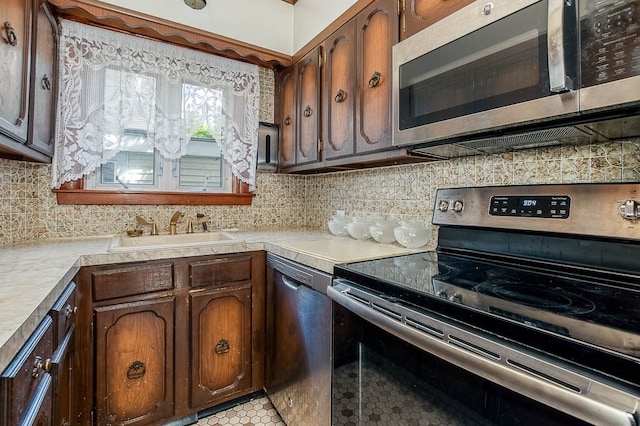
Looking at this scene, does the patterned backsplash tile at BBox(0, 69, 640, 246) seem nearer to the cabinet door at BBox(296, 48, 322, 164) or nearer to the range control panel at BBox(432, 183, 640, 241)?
the range control panel at BBox(432, 183, 640, 241)

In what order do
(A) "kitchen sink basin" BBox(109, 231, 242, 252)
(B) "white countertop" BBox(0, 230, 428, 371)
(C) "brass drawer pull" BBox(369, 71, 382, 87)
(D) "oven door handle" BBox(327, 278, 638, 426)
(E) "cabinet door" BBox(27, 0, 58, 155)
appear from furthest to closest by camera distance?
1. (A) "kitchen sink basin" BBox(109, 231, 242, 252)
2. (C) "brass drawer pull" BBox(369, 71, 382, 87)
3. (E) "cabinet door" BBox(27, 0, 58, 155)
4. (B) "white countertop" BBox(0, 230, 428, 371)
5. (D) "oven door handle" BBox(327, 278, 638, 426)

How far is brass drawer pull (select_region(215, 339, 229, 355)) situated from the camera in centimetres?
171

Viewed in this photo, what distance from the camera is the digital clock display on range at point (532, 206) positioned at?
3.53 ft

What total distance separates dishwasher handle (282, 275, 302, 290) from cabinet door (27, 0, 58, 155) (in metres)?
1.25

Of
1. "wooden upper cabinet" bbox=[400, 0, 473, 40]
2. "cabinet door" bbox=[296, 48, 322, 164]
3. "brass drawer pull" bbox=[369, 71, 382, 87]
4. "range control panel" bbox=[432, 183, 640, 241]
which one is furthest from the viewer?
"cabinet door" bbox=[296, 48, 322, 164]

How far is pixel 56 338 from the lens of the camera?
1.00 metres

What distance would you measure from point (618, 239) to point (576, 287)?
214 millimetres

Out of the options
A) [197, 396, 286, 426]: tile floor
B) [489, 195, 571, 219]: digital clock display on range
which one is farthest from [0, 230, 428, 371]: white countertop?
[197, 396, 286, 426]: tile floor

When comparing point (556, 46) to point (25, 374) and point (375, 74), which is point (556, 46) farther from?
point (25, 374)

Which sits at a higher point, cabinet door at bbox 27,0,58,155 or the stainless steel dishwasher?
cabinet door at bbox 27,0,58,155

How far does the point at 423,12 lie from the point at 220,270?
4.93 feet

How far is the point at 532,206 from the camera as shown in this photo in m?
1.15

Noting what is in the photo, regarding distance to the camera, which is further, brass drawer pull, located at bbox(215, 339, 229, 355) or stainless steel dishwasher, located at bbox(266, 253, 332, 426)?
brass drawer pull, located at bbox(215, 339, 229, 355)

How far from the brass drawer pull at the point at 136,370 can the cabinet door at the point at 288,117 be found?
144cm
